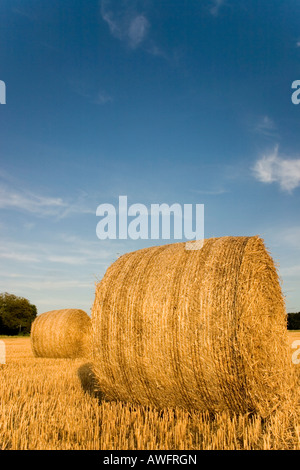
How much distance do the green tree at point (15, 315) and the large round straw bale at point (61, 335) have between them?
33.9 m

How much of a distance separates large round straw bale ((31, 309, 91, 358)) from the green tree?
33901 mm

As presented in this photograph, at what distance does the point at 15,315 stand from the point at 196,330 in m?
44.8

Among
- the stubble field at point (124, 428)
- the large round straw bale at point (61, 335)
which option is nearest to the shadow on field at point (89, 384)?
the stubble field at point (124, 428)

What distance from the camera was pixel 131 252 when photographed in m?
6.66

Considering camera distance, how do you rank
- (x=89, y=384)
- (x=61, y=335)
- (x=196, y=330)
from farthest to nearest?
(x=61, y=335), (x=89, y=384), (x=196, y=330)

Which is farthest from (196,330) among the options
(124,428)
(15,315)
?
(15,315)

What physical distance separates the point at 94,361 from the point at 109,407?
2.54 feet

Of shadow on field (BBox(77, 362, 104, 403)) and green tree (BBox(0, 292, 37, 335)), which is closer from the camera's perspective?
shadow on field (BBox(77, 362, 104, 403))

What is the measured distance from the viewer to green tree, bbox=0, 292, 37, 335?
44.7 meters

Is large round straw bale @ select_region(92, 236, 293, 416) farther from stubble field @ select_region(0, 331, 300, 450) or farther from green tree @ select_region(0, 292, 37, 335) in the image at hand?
green tree @ select_region(0, 292, 37, 335)

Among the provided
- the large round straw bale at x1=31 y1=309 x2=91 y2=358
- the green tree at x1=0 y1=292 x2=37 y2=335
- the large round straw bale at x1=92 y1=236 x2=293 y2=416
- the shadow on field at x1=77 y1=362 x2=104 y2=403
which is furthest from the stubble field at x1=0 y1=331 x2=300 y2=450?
the green tree at x1=0 y1=292 x2=37 y2=335

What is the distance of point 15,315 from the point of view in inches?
1807

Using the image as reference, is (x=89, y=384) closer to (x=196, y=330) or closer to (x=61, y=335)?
(x=196, y=330)
